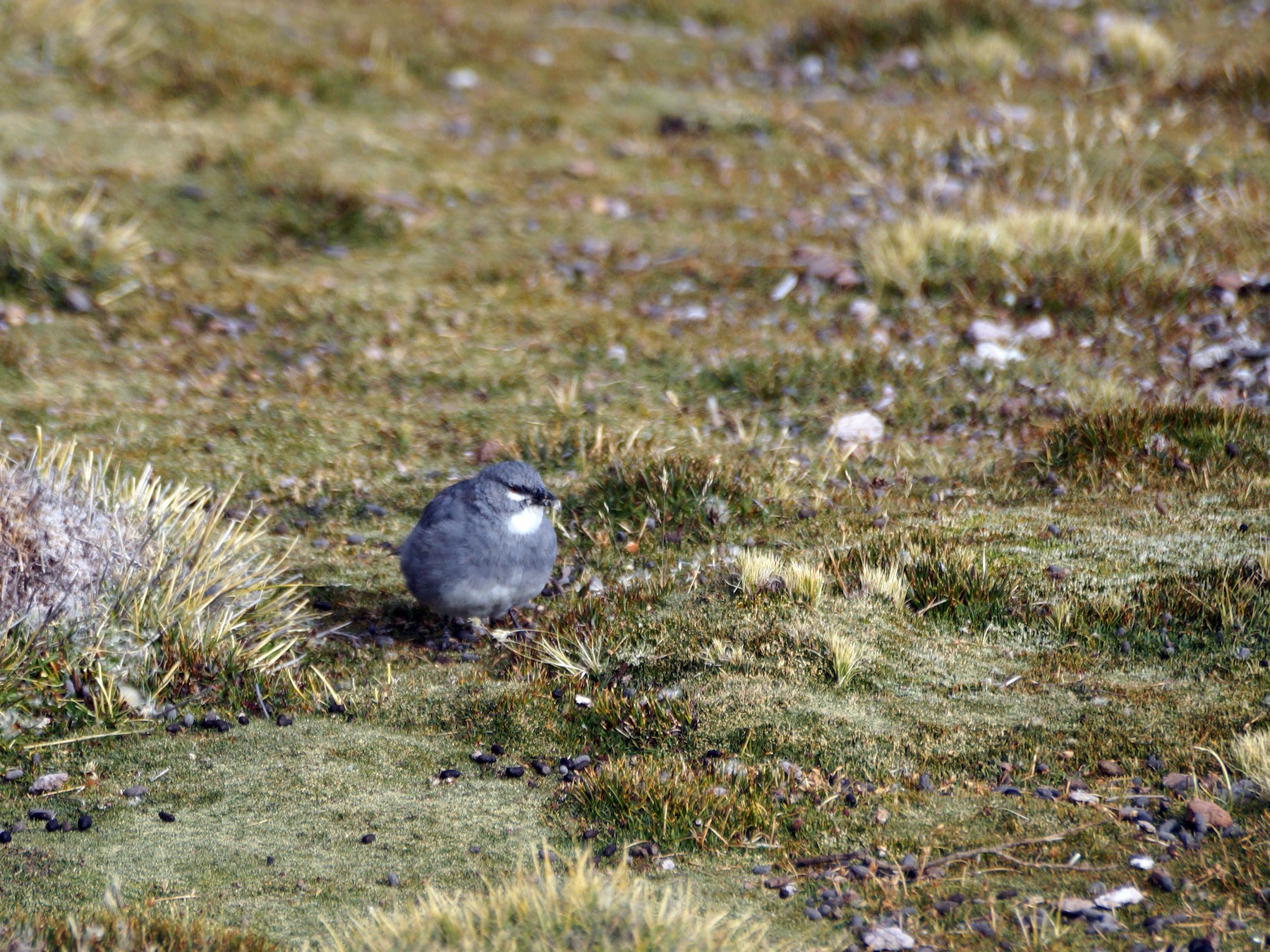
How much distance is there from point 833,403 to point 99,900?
6733mm

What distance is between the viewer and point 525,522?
7629 millimetres

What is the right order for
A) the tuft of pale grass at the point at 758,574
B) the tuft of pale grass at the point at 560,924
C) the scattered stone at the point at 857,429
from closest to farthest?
1. the tuft of pale grass at the point at 560,924
2. the tuft of pale grass at the point at 758,574
3. the scattered stone at the point at 857,429

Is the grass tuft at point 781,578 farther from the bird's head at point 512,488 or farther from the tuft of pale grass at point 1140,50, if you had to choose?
the tuft of pale grass at point 1140,50

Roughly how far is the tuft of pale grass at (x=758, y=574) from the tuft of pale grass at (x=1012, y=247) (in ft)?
16.0

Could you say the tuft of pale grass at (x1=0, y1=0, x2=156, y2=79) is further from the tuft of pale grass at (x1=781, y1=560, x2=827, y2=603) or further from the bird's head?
the tuft of pale grass at (x1=781, y1=560, x2=827, y2=603)

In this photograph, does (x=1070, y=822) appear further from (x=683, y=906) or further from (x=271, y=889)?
(x=271, y=889)

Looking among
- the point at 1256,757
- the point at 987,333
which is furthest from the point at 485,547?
the point at 987,333

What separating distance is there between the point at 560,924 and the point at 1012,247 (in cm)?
868

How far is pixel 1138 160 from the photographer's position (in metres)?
13.1

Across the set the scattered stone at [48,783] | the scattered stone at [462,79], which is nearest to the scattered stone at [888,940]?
the scattered stone at [48,783]

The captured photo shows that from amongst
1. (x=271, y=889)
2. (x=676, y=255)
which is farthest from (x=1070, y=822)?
(x=676, y=255)

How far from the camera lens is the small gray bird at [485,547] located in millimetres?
7445

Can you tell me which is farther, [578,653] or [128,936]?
[578,653]

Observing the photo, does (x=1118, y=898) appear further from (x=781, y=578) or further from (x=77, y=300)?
(x=77, y=300)
